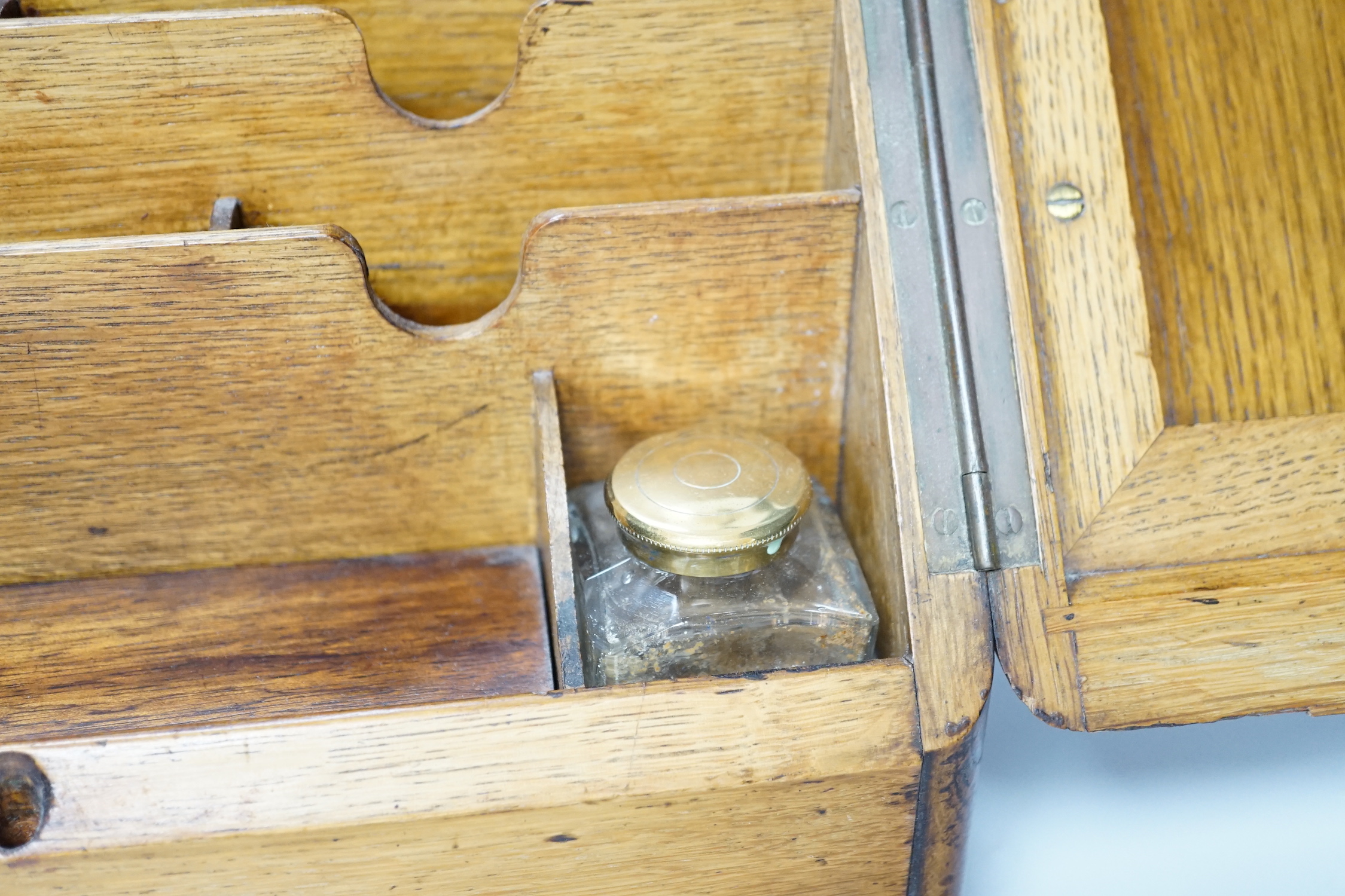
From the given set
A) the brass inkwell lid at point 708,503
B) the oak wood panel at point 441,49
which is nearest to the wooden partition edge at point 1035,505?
the brass inkwell lid at point 708,503

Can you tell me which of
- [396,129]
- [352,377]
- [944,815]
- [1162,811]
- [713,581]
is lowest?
[1162,811]

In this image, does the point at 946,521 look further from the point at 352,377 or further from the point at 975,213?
the point at 352,377

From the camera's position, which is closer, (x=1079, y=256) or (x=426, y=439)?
(x=1079, y=256)

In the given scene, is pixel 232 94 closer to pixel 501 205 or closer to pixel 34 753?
pixel 501 205

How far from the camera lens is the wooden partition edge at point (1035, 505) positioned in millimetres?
628

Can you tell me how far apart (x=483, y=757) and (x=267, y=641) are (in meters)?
0.27

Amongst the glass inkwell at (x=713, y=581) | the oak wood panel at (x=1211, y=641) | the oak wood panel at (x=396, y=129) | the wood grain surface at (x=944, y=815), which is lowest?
the wood grain surface at (x=944, y=815)

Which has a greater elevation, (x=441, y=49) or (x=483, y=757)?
(x=441, y=49)

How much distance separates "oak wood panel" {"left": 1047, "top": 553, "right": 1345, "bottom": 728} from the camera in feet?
2.08

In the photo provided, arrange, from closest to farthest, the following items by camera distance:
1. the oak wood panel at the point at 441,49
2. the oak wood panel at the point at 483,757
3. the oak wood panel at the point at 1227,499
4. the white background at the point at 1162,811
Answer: the oak wood panel at the point at 483,757 < the oak wood panel at the point at 1227,499 < the white background at the point at 1162,811 < the oak wood panel at the point at 441,49

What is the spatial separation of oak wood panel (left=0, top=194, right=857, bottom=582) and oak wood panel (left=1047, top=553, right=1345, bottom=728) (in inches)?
9.9

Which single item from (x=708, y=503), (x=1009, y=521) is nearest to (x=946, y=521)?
(x=1009, y=521)

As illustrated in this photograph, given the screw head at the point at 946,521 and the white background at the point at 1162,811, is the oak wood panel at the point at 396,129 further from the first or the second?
the white background at the point at 1162,811

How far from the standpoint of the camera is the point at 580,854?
60 centimetres
